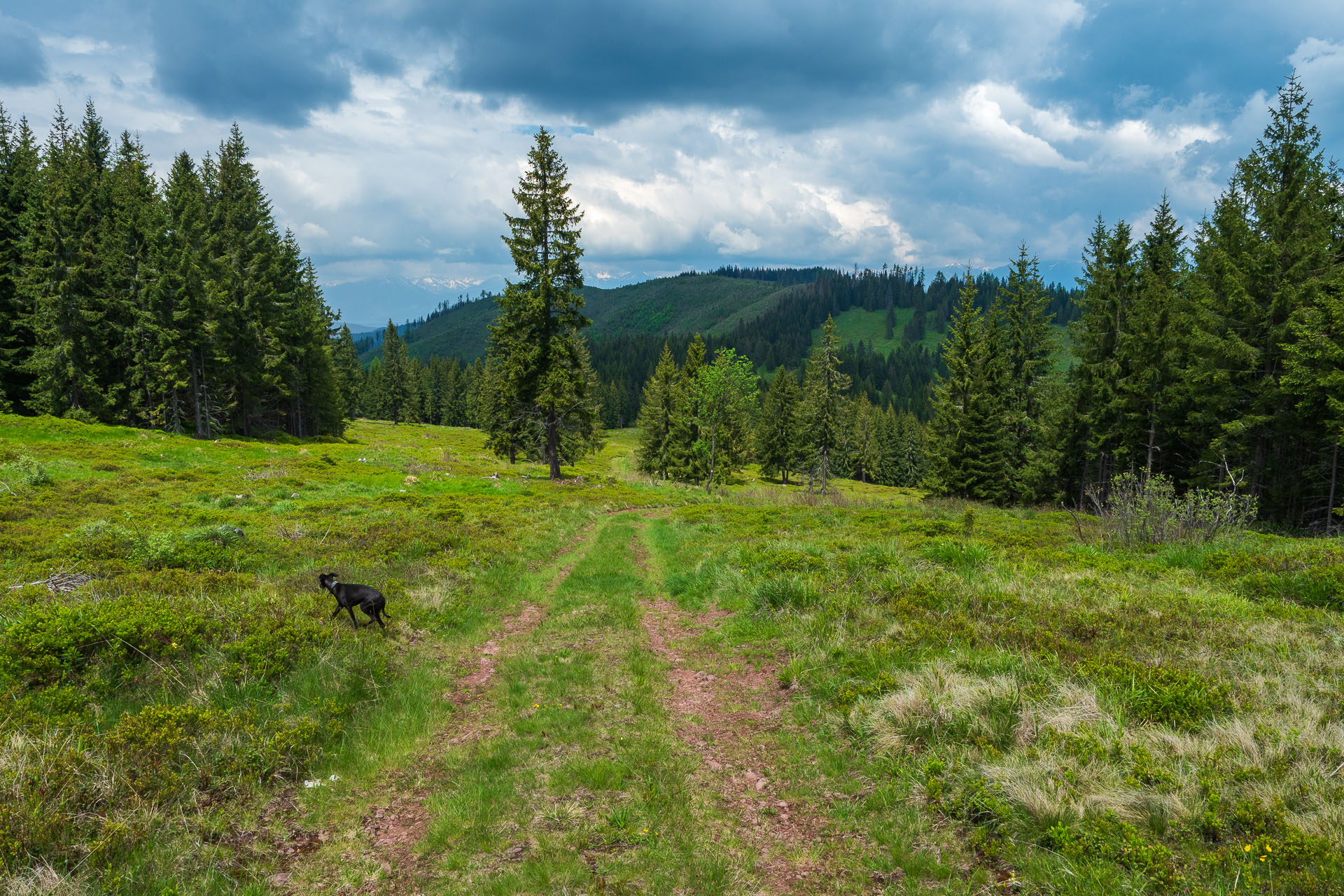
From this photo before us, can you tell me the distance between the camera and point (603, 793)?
571cm

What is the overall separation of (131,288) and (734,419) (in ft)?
181

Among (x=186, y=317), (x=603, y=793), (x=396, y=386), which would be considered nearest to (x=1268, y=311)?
(x=603, y=793)

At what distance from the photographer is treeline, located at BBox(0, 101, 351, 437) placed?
38.2 m

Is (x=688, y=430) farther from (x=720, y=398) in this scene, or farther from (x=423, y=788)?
(x=423, y=788)

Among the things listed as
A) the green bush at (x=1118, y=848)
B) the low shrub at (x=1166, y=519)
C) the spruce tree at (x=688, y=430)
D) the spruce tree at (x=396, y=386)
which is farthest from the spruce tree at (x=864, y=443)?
the green bush at (x=1118, y=848)

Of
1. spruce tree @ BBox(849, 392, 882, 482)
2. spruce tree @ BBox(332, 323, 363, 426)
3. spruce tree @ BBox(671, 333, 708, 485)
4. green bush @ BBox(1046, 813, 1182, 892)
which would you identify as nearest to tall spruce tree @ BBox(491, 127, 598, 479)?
spruce tree @ BBox(671, 333, 708, 485)

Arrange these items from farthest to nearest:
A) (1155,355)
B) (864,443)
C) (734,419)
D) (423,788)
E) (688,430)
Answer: (864,443)
(734,419)
(688,430)
(1155,355)
(423,788)

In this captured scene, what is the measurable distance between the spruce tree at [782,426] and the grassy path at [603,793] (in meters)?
71.5

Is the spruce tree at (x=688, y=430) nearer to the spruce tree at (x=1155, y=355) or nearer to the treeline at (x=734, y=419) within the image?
the treeline at (x=734, y=419)

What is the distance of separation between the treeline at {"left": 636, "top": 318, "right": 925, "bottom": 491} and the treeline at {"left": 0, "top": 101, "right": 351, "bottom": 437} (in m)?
37.8

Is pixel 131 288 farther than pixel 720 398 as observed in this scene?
No

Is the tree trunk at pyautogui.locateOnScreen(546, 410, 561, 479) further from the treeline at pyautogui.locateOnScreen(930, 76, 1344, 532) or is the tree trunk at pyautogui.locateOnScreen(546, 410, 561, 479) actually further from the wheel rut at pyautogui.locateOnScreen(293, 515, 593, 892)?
the treeline at pyautogui.locateOnScreen(930, 76, 1344, 532)

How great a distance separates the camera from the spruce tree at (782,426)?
3172 inches

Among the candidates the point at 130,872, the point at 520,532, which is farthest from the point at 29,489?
the point at 130,872
